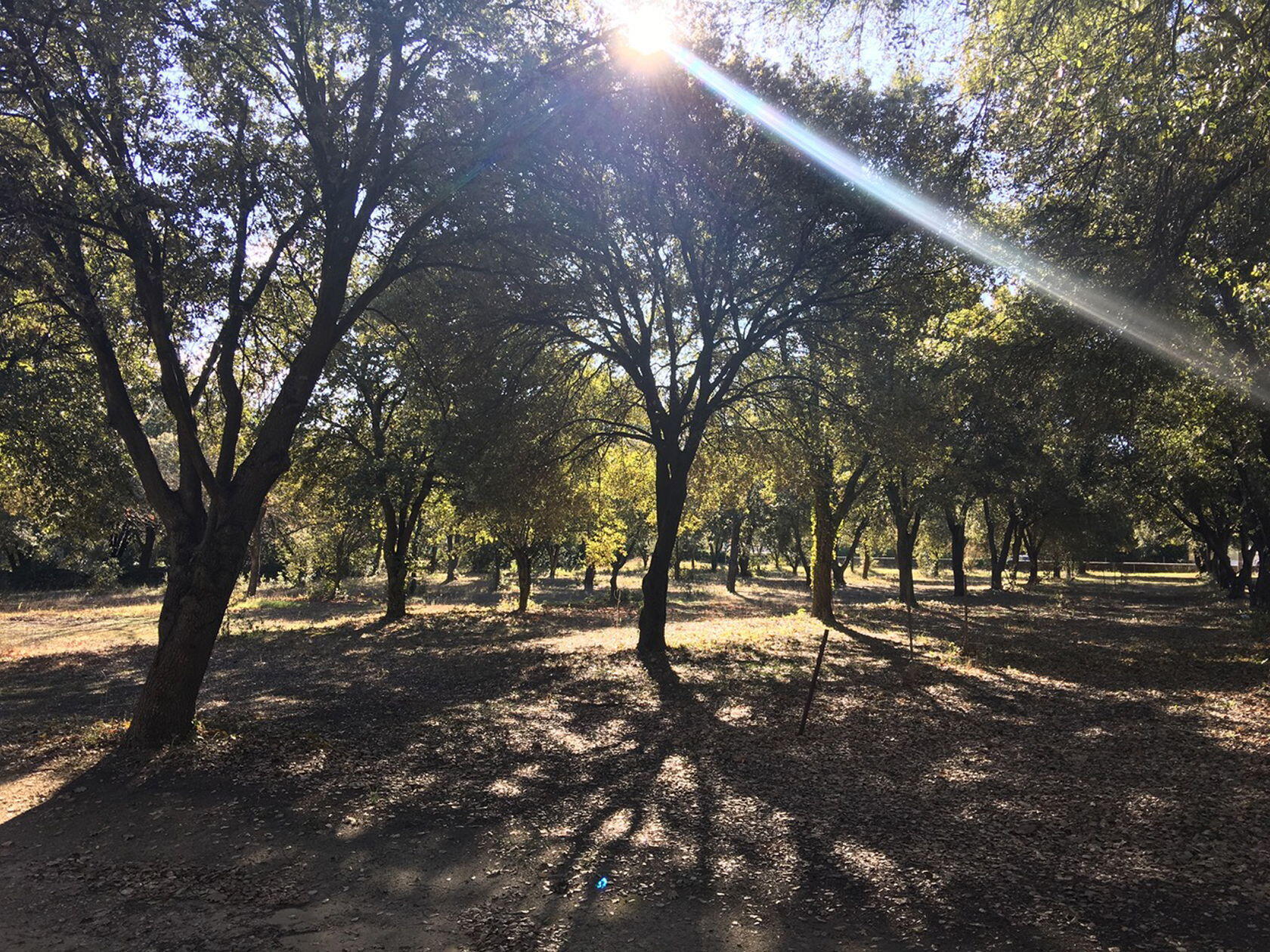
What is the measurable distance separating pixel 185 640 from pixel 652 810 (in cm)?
548

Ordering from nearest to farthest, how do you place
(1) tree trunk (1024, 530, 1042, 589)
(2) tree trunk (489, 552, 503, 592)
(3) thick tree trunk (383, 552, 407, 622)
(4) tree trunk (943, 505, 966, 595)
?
(3) thick tree trunk (383, 552, 407, 622) → (4) tree trunk (943, 505, 966, 595) → (2) tree trunk (489, 552, 503, 592) → (1) tree trunk (1024, 530, 1042, 589)

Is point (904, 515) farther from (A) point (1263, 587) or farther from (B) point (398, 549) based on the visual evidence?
(B) point (398, 549)

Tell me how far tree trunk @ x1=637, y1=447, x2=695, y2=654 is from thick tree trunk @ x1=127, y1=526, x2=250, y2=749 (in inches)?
337

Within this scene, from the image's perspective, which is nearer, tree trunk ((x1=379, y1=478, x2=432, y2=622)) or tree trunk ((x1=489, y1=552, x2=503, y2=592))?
tree trunk ((x1=379, y1=478, x2=432, y2=622))

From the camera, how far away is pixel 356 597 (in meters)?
35.8

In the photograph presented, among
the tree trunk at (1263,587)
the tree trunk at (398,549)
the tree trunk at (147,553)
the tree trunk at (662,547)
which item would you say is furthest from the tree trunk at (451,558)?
the tree trunk at (1263,587)

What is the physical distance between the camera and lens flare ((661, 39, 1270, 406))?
1095 cm

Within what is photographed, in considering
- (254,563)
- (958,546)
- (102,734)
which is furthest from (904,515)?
(254,563)

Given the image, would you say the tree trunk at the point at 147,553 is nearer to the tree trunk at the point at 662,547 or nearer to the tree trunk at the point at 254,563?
the tree trunk at the point at 254,563

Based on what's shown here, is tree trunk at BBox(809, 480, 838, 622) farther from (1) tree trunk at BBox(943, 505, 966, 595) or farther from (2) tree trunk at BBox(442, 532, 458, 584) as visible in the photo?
(2) tree trunk at BBox(442, 532, 458, 584)

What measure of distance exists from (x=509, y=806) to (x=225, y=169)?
7800mm

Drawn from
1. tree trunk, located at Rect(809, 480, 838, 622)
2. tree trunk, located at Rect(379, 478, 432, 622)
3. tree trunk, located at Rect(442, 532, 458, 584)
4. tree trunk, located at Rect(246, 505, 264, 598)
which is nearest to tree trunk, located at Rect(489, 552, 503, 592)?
tree trunk, located at Rect(442, 532, 458, 584)

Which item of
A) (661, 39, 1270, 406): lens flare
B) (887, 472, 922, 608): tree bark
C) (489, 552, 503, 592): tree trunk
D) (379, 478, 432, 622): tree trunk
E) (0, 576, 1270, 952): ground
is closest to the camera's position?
(0, 576, 1270, 952): ground

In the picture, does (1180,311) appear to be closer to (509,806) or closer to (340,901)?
(509,806)
